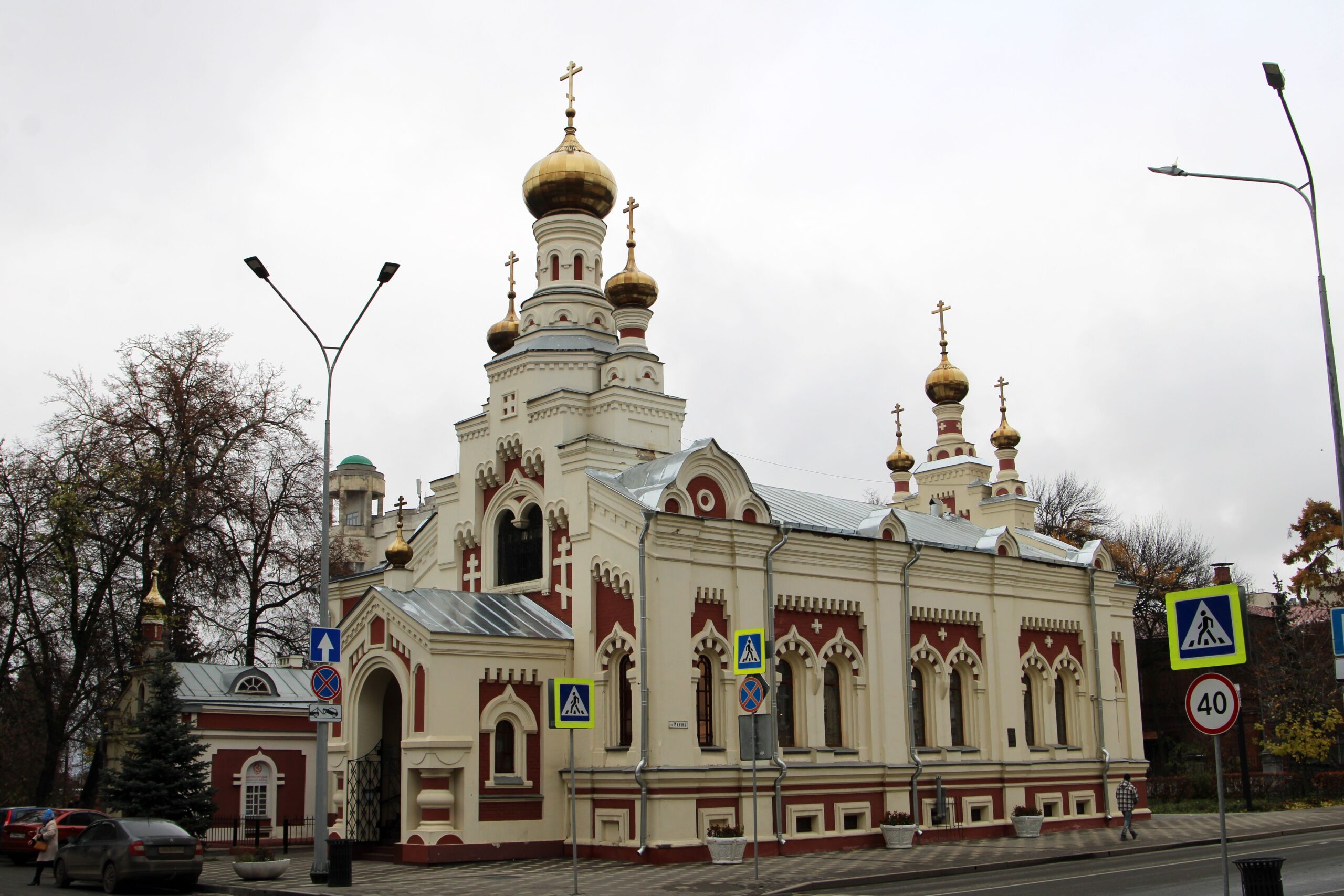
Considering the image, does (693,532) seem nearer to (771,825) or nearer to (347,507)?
(771,825)

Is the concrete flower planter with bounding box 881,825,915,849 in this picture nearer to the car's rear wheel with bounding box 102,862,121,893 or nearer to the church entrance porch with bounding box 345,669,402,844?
the church entrance porch with bounding box 345,669,402,844

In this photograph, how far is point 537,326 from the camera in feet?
92.3

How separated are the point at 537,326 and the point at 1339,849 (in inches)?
731

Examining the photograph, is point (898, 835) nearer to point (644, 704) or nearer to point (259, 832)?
point (644, 704)

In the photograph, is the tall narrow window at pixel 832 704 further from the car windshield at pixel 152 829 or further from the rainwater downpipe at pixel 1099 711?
the car windshield at pixel 152 829

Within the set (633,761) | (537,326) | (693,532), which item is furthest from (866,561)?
(537,326)

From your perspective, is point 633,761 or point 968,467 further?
point 968,467

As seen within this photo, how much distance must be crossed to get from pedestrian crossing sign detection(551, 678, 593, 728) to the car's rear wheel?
6990 millimetres

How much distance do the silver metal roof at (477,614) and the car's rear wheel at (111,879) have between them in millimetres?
5991

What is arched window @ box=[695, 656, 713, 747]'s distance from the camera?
75.6 feet

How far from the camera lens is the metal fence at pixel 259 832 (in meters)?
26.8

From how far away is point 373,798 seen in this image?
23.6 m

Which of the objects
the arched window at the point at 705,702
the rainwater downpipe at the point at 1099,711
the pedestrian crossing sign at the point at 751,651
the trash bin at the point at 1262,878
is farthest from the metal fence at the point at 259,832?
the trash bin at the point at 1262,878

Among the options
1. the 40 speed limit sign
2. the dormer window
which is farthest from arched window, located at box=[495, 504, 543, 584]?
the 40 speed limit sign
